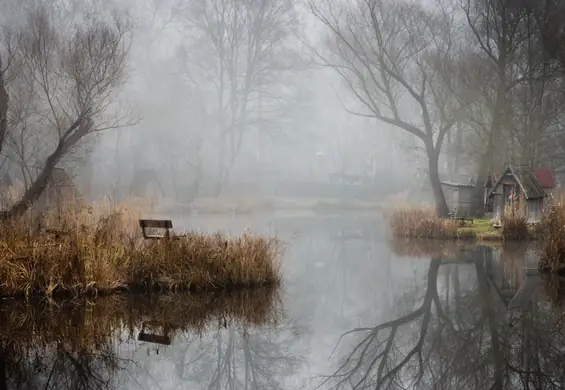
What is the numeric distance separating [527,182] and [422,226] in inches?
101

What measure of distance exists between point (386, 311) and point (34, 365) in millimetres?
3806

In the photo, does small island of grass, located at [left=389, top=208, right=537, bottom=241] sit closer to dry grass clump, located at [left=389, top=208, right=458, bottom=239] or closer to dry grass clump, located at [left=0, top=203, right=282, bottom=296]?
dry grass clump, located at [left=389, top=208, right=458, bottom=239]

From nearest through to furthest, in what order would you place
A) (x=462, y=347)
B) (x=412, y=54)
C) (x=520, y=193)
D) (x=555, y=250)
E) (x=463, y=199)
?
1. (x=462, y=347)
2. (x=555, y=250)
3. (x=520, y=193)
4. (x=412, y=54)
5. (x=463, y=199)

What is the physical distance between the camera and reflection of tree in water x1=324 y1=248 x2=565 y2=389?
15.7 feet

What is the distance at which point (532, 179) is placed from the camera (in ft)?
48.8

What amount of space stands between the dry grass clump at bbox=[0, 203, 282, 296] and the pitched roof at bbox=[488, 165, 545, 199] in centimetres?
787

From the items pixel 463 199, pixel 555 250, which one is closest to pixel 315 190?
pixel 463 199

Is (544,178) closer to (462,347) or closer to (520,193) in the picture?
(520,193)

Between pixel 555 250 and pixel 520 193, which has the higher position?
pixel 520 193

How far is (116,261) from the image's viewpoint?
7949 mm

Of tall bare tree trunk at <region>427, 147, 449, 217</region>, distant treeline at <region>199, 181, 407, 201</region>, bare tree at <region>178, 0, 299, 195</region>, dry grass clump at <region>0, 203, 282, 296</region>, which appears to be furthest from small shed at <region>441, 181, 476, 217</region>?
distant treeline at <region>199, 181, 407, 201</region>

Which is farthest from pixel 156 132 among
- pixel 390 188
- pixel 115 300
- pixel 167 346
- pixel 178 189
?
pixel 167 346

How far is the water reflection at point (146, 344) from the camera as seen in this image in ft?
15.8

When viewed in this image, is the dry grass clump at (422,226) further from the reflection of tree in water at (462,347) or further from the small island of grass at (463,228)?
the reflection of tree in water at (462,347)
